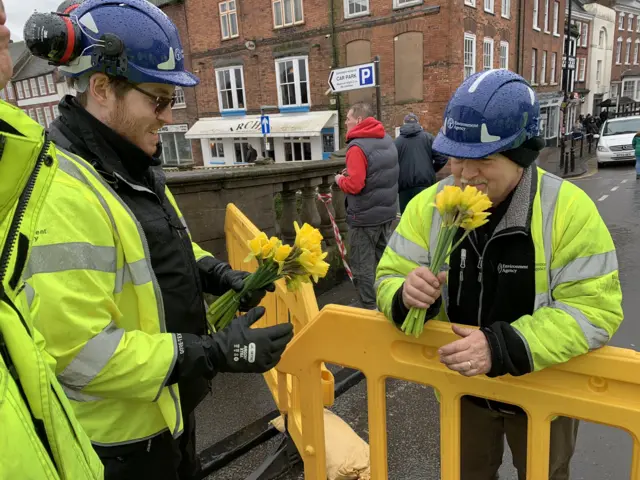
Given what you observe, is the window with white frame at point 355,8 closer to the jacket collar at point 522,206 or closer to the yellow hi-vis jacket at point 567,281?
the jacket collar at point 522,206

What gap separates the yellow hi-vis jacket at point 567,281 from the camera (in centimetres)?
140

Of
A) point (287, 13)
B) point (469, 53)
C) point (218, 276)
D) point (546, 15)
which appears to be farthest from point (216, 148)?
point (218, 276)

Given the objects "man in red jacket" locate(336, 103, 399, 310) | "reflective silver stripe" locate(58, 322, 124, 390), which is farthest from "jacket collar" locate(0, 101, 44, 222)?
"man in red jacket" locate(336, 103, 399, 310)

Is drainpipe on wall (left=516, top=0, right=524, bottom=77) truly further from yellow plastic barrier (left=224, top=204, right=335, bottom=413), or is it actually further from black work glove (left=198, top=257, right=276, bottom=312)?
black work glove (left=198, top=257, right=276, bottom=312)

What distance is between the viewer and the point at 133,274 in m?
1.47

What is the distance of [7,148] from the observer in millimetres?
843

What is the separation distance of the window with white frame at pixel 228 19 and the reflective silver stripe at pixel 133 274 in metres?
25.4

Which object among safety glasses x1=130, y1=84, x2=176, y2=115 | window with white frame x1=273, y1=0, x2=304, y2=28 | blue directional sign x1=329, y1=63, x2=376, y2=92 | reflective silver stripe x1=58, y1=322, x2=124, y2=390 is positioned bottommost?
reflective silver stripe x1=58, y1=322, x2=124, y2=390

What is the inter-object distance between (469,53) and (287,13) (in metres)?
8.84

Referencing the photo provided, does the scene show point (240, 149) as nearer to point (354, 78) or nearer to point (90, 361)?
point (354, 78)

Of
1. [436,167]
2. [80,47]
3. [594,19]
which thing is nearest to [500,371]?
[80,47]

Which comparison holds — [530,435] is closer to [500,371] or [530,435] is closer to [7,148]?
[500,371]

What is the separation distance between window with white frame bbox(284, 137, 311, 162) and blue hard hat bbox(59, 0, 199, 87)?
854 inches

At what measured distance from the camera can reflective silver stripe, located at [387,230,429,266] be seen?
1790 millimetres
